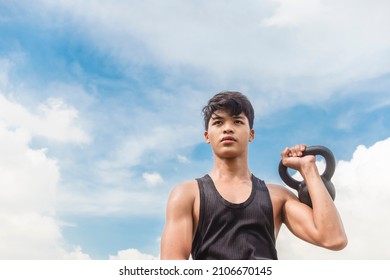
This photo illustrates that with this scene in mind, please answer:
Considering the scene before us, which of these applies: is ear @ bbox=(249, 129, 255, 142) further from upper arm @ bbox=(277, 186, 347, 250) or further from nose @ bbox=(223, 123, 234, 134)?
upper arm @ bbox=(277, 186, 347, 250)

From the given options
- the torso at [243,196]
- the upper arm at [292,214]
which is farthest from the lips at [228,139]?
the upper arm at [292,214]

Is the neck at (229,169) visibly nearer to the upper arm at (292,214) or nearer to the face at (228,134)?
the face at (228,134)

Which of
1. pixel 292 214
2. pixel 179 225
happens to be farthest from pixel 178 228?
pixel 292 214

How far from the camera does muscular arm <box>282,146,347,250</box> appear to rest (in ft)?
12.1

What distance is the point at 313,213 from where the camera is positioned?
3.78 m

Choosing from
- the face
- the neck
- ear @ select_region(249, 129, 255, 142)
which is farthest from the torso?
ear @ select_region(249, 129, 255, 142)

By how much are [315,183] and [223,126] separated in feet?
2.61

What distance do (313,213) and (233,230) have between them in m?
0.60

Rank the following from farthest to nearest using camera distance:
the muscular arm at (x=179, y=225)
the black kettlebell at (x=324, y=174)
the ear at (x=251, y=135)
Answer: the ear at (x=251, y=135) < the black kettlebell at (x=324, y=174) < the muscular arm at (x=179, y=225)

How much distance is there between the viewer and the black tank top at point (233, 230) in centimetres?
366

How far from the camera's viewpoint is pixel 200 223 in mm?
3748

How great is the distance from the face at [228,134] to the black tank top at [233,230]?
32cm

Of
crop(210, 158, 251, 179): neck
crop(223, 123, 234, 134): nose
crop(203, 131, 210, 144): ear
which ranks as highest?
crop(203, 131, 210, 144): ear
